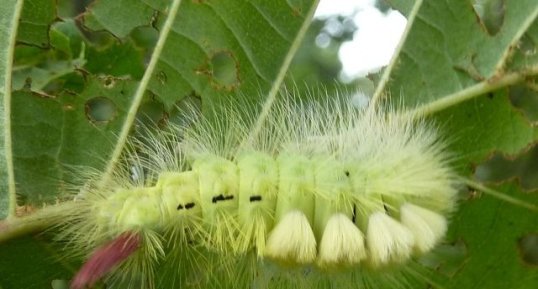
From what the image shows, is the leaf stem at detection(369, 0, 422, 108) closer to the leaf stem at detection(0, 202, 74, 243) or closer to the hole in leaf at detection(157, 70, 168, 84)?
the hole in leaf at detection(157, 70, 168, 84)

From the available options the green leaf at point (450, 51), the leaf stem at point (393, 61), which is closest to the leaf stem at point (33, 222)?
the leaf stem at point (393, 61)

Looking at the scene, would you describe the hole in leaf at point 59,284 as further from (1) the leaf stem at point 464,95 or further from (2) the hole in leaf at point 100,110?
(1) the leaf stem at point 464,95

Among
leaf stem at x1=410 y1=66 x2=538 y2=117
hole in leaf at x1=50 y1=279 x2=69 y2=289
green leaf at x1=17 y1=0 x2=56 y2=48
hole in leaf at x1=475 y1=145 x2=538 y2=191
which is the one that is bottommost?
hole in leaf at x1=50 y1=279 x2=69 y2=289

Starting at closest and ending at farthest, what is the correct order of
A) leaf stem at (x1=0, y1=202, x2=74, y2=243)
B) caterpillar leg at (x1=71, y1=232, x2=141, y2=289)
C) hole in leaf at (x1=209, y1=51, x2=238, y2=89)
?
caterpillar leg at (x1=71, y1=232, x2=141, y2=289) → leaf stem at (x1=0, y1=202, x2=74, y2=243) → hole in leaf at (x1=209, y1=51, x2=238, y2=89)

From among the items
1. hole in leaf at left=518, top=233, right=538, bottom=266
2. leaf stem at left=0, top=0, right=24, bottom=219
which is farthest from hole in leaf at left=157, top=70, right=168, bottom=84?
hole in leaf at left=518, top=233, right=538, bottom=266

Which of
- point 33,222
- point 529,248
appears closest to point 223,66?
point 33,222

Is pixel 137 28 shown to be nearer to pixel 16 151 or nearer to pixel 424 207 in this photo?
pixel 16 151

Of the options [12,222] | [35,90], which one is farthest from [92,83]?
[12,222]
